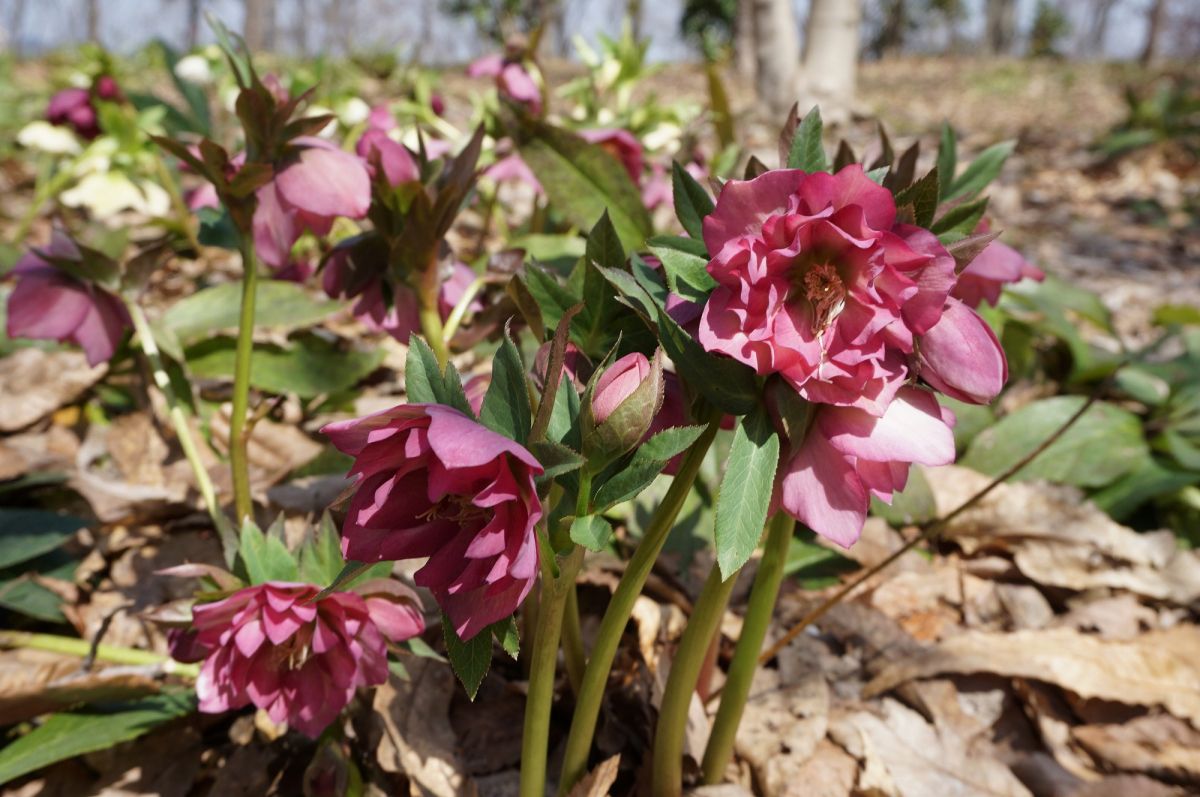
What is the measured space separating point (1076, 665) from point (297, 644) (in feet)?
3.00

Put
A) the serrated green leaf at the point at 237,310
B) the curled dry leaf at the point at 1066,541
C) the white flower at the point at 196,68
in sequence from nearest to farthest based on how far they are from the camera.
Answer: the curled dry leaf at the point at 1066,541 → the serrated green leaf at the point at 237,310 → the white flower at the point at 196,68

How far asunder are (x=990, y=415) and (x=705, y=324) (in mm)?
1259

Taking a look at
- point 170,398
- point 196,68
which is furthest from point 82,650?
point 196,68

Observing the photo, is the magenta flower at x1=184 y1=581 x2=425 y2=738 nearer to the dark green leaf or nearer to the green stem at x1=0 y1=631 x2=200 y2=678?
the green stem at x1=0 y1=631 x2=200 y2=678

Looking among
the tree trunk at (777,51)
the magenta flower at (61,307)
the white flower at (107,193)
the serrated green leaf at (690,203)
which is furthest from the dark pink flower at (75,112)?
the tree trunk at (777,51)

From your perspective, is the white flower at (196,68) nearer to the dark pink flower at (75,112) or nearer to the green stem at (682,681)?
the dark pink flower at (75,112)

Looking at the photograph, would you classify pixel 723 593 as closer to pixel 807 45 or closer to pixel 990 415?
pixel 990 415

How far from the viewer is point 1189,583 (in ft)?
4.10

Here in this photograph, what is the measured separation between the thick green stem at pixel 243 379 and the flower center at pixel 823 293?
574 millimetres

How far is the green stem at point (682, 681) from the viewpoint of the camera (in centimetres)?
64

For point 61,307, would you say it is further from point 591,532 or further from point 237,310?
point 591,532

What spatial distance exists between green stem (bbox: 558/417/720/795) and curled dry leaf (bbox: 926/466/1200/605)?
92 centimetres

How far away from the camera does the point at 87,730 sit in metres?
0.85

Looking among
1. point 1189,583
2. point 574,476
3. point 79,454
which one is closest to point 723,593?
point 574,476
